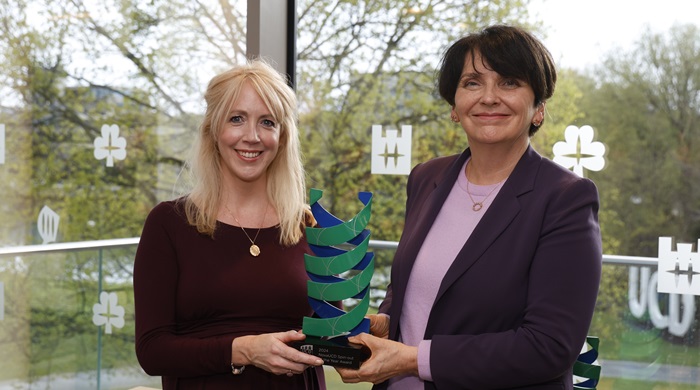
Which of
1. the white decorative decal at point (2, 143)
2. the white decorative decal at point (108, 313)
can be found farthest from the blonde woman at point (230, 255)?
the white decorative decal at point (2, 143)

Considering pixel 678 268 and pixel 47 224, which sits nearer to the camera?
pixel 678 268

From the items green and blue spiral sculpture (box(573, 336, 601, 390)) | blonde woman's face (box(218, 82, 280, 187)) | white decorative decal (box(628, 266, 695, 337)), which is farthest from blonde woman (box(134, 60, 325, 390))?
white decorative decal (box(628, 266, 695, 337))

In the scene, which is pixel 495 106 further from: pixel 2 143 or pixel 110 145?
pixel 2 143

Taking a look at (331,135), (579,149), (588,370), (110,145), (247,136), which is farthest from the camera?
(110,145)

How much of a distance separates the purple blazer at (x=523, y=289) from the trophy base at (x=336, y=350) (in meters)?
0.15

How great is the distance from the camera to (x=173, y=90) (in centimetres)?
358

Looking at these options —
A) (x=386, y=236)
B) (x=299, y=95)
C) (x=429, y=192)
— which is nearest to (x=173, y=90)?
(x=299, y=95)

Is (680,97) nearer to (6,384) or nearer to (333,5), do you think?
(333,5)

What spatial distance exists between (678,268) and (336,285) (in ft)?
4.28

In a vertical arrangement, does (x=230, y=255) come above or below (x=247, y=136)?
below

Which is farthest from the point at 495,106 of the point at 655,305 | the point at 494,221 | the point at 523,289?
the point at 655,305

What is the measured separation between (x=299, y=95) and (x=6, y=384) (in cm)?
194

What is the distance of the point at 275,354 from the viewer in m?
1.79

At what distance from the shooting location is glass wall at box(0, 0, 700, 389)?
261 centimetres
